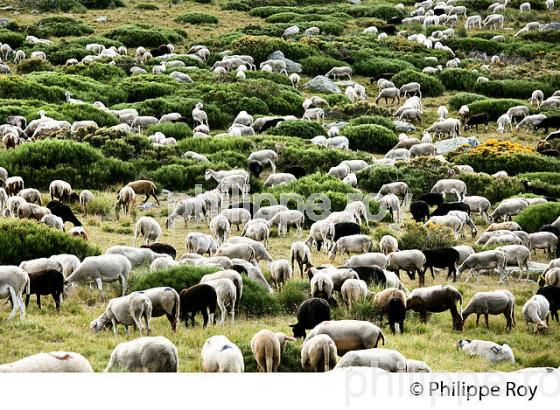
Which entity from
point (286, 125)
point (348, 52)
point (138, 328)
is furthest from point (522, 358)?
point (348, 52)

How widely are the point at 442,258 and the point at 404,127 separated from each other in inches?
725

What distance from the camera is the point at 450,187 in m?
24.6

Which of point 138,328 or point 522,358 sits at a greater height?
point 138,328

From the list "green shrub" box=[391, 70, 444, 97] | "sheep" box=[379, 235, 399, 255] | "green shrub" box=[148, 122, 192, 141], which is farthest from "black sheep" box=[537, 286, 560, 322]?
"green shrub" box=[391, 70, 444, 97]

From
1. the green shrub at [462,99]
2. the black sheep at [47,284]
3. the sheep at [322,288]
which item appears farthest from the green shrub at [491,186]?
the black sheep at [47,284]

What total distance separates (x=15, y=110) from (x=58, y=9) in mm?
35609

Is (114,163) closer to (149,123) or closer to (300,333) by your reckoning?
(149,123)

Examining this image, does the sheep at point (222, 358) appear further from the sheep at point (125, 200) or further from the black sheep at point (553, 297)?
the sheep at point (125, 200)

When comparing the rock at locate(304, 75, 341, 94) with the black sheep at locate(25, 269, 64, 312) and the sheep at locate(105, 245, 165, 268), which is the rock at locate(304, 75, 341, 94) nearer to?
the sheep at locate(105, 245, 165, 268)

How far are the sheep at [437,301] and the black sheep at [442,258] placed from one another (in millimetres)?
3115

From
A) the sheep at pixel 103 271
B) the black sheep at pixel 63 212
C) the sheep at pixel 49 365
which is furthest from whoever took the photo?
the black sheep at pixel 63 212

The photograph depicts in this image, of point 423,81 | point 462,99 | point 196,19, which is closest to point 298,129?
point 462,99

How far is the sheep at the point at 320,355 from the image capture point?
33.9 feet

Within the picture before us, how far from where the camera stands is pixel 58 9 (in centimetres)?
6341
